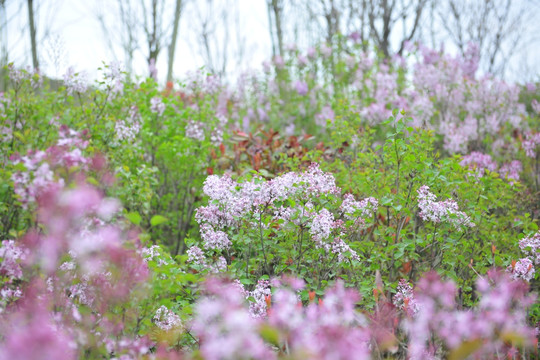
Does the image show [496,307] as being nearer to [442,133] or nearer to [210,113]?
[210,113]

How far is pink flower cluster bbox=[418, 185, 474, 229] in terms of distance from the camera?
263 cm

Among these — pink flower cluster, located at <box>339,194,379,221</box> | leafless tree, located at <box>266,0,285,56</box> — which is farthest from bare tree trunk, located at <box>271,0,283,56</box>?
pink flower cluster, located at <box>339,194,379,221</box>

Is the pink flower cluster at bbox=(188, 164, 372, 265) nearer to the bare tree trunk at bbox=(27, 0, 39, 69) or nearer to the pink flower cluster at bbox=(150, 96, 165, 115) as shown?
the pink flower cluster at bbox=(150, 96, 165, 115)

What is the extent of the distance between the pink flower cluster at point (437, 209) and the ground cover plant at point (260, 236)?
0.01 meters

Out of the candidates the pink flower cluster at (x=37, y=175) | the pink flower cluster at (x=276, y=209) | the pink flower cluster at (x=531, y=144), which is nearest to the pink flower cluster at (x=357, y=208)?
the pink flower cluster at (x=276, y=209)

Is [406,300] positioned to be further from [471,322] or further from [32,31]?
[32,31]

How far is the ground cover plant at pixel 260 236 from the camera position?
1509 mm

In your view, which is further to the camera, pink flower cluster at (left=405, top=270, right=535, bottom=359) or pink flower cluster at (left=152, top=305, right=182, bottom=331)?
pink flower cluster at (left=152, top=305, right=182, bottom=331)

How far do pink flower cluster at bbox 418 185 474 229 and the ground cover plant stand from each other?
13 millimetres

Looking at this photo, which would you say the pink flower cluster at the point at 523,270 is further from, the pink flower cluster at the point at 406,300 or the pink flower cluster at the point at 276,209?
the pink flower cluster at the point at 276,209

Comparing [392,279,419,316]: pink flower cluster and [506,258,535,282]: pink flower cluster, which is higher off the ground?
[506,258,535,282]: pink flower cluster

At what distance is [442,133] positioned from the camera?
557cm

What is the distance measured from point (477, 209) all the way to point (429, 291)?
1.65 metres

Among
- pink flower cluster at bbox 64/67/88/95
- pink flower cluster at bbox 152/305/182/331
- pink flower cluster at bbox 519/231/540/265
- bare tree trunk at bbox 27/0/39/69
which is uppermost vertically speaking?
bare tree trunk at bbox 27/0/39/69
